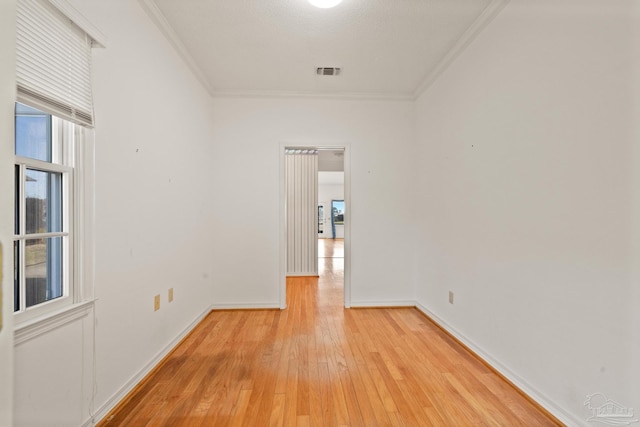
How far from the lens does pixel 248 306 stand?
3.40m

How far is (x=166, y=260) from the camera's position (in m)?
2.28

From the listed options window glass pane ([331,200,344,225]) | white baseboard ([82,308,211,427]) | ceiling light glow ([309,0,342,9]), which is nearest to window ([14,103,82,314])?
white baseboard ([82,308,211,427])

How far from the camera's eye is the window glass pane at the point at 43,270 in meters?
1.21

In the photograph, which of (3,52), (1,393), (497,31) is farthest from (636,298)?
(3,52)

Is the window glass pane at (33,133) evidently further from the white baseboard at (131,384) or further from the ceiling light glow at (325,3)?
the ceiling light glow at (325,3)

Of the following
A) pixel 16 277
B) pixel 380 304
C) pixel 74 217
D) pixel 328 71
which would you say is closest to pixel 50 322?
pixel 16 277

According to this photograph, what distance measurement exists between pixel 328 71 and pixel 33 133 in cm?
248

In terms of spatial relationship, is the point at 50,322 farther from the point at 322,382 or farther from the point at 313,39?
the point at 313,39

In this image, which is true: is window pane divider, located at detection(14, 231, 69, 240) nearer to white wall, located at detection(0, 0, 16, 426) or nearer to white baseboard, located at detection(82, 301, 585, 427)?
A: white wall, located at detection(0, 0, 16, 426)

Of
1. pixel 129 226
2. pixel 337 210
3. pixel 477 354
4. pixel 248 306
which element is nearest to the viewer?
pixel 129 226

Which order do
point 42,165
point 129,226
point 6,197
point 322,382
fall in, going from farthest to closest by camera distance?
1. point 322,382
2. point 129,226
3. point 42,165
4. point 6,197

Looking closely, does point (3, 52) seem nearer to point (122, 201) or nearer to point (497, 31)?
point (122, 201)

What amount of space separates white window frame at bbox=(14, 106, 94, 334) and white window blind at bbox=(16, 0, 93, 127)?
0.37ft

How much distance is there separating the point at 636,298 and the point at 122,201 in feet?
8.80
